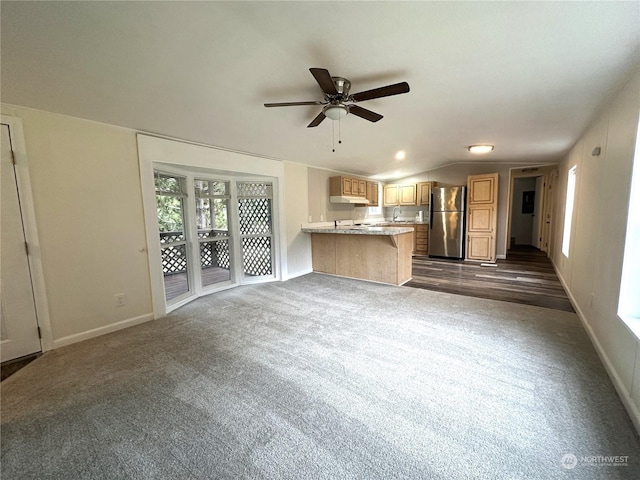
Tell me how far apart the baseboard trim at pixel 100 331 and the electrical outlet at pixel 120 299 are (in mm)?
202

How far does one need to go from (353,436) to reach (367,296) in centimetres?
241

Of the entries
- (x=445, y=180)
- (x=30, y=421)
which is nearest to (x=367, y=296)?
(x=30, y=421)

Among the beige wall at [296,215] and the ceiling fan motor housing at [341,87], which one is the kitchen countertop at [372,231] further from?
the ceiling fan motor housing at [341,87]

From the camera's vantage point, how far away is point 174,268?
4324 mm

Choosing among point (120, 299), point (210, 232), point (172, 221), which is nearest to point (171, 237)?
point (172, 221)

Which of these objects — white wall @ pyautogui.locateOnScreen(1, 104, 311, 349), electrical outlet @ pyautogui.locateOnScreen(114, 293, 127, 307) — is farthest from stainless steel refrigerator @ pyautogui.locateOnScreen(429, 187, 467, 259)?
electrical outlet @ pyautogui.locateOnScreen(114, 293, 127, 307)

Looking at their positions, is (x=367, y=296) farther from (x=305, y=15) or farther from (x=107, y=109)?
(x=107, y=109)

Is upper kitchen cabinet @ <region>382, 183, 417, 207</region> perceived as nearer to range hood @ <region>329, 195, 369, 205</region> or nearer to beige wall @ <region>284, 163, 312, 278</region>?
range hood @ <region>329, 195, 369, 205</region>

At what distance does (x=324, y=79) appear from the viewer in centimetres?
188

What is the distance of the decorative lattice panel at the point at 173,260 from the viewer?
3848 mm

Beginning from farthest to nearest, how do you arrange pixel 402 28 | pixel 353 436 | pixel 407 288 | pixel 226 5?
pixel 407 288 < pixel 402 28 < pixel 226 5 < pixel 353 436

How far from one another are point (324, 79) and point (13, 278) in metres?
3.22

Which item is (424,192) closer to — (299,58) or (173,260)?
(299,58)

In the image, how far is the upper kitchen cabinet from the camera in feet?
23.9
